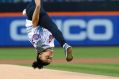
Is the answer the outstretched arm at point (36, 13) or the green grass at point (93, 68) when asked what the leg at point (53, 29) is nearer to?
the outstretched arm at point (36, 13)

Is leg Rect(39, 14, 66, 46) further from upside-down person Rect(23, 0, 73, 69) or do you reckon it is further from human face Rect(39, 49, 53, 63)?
human face Rect(39, 49, 53, 63)

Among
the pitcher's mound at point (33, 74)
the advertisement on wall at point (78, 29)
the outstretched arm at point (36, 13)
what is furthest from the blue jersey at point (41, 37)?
the advertisement on wall at point (78, 29)

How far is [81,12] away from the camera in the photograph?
59.4 ft

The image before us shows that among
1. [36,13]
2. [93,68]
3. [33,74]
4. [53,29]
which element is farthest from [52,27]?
[93,68]

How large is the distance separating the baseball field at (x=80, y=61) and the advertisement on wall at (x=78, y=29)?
353mm

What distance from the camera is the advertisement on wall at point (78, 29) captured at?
17.9 meters

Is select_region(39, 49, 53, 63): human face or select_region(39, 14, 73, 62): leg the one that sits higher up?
select_region(39, 14, 73, 62): leg

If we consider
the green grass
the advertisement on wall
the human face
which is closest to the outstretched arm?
the human face

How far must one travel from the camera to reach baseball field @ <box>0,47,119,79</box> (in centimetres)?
1144

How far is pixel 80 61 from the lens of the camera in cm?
1433

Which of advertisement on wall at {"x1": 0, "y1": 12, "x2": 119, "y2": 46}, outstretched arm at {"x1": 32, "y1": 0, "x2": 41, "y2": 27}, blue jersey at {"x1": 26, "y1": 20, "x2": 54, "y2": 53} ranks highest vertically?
advertisement on wall at {"x1": 0, "y1": 12, "x2": 119, "y2": 46}

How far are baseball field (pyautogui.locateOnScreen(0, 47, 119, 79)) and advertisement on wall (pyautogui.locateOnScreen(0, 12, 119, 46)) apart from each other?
1.16ft

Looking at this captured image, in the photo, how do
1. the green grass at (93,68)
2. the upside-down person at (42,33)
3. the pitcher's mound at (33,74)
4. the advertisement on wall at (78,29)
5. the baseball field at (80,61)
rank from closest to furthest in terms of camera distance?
the upside-down person at (42,33) < the pitcher's mound at (33,74) < the baseball field at (80,61) < the green grass at (93,68) < the advertisement on wall at (78,29)

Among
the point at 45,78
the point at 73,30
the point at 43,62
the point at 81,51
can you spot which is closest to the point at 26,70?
the point at 45,78
